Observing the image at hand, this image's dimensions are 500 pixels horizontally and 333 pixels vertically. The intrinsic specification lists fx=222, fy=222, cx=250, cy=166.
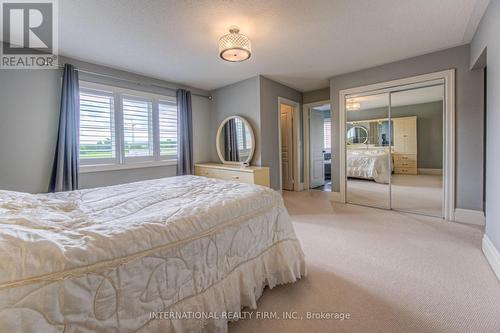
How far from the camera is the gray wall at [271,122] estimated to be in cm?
414

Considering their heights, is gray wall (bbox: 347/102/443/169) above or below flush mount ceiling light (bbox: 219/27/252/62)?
below

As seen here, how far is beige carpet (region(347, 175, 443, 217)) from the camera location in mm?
3389

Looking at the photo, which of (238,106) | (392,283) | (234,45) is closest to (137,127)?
(238,106)

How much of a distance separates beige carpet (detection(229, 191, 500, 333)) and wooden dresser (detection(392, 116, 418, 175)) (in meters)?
1.05

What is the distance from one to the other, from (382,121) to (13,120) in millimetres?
5173

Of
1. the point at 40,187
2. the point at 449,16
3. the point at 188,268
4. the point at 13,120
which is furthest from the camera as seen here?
the point at 40,187

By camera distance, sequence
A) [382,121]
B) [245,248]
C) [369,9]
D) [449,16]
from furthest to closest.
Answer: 1. [382,121]
2. [449,16]
3. [369,9]
4. [245,248]

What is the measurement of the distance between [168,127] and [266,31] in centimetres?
257

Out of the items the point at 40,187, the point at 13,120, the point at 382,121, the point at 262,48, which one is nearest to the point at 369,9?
the point at 262,48

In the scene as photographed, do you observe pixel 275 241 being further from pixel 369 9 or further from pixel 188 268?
pixel 369 9

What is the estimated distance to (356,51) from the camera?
10.0 ft

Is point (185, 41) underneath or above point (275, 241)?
above

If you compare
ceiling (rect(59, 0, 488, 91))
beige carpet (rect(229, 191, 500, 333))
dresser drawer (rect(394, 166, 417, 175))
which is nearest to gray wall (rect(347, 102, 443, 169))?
dresser drawer (rect(394, 166, 417, 175))

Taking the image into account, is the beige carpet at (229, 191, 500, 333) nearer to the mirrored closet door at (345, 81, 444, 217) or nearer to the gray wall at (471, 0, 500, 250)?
the gray wall at (471, 0, 500, 250)
